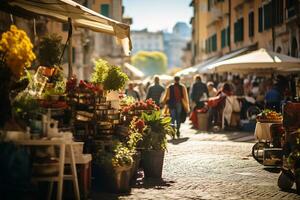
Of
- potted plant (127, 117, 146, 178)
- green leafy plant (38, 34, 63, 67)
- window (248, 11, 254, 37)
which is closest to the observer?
potted plant (127, 117, 146, 178)

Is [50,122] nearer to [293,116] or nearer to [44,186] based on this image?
[44,186]

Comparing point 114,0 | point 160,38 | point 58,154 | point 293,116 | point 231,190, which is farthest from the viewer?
point 160,38

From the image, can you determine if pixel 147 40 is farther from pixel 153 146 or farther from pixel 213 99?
pixel 153 146

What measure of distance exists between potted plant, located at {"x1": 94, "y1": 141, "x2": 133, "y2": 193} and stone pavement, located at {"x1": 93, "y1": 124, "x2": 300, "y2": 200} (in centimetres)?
22

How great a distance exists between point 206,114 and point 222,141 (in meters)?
3.64

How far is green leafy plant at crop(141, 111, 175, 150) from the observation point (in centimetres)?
941

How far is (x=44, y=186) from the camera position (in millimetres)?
7113

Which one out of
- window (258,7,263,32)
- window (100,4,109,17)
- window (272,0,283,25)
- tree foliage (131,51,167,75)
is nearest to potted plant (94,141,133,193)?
window (272,0,283,25)

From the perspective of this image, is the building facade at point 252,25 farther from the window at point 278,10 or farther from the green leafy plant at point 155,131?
the green leafy plant at point 155,131

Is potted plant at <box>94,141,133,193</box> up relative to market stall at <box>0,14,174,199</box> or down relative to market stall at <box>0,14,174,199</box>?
down

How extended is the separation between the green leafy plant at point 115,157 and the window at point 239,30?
81.2 feet

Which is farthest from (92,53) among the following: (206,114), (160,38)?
(160,38)

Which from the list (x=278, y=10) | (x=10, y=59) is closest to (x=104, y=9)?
(x=278, y=10)

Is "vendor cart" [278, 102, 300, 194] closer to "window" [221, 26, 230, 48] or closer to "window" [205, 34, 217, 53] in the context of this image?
"window" [221, 26, 230, 48]
